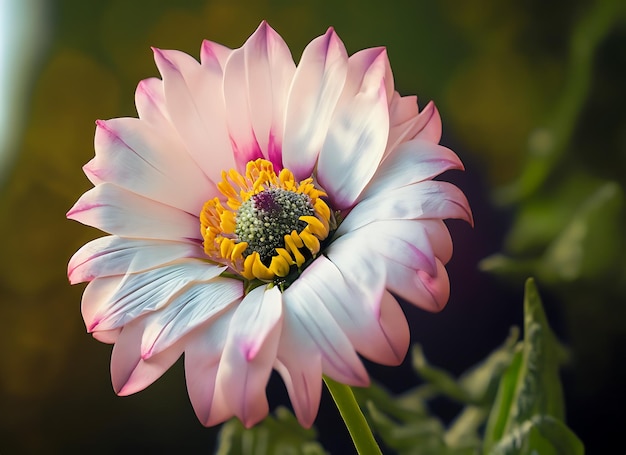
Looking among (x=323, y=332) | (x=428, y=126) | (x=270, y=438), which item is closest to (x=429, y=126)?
(x=428, y=126)

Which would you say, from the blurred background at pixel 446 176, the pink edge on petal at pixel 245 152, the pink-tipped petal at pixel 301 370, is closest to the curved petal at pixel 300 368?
the pink-tipped petal at pixel 301 370

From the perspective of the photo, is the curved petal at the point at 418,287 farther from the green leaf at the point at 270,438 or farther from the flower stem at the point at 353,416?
the green leaf at the point at 270,438

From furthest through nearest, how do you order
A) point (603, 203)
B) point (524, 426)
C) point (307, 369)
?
point (603, 203) → point (524, 426) → point (307, 369)

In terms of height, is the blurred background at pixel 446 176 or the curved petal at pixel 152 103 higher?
the curved petal at pixel 152 103

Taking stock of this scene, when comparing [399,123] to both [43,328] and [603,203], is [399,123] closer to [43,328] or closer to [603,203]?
[603,203]

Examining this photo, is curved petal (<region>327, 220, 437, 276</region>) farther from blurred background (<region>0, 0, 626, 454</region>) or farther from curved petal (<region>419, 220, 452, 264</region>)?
blurred background (<region>0, 0, 626, 454</region>)

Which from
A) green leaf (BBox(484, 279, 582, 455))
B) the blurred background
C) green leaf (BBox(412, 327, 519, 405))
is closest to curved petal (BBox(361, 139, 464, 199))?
green leaf (BBox(484, 279, 582, 455))

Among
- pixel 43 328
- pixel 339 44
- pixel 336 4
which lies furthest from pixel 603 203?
pixel 43 328
